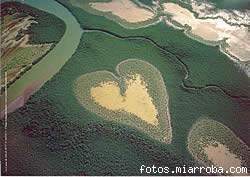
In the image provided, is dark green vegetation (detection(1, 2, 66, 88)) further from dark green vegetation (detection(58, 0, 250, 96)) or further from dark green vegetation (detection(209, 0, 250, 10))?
dark green vegetation (detection(209, 0, 250, 10))

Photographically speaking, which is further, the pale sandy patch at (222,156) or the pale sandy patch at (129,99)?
the pale sandy patch at (129,99)

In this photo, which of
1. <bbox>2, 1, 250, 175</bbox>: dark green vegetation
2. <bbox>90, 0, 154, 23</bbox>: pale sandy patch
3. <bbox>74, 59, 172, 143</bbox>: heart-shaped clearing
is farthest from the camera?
<bbox>90, 0, 154, 23</bbox>: pale sandy patch

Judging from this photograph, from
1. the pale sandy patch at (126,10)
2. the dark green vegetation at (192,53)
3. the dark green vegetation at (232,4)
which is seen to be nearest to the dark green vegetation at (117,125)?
the dark green vegetation at (192,53)

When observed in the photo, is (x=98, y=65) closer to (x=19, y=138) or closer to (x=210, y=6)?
(x=19, y=138)

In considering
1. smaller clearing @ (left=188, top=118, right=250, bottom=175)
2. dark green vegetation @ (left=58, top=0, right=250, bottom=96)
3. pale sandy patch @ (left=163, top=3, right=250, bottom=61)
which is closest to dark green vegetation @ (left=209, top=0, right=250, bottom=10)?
pale sandy patch @ (left=163, top=3, right=250, bottom=61)

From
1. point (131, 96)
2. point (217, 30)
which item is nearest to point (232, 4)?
point (217, 30)

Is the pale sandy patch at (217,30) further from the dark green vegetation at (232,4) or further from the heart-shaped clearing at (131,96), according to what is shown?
the heart-shaped clearing at (131,96)
